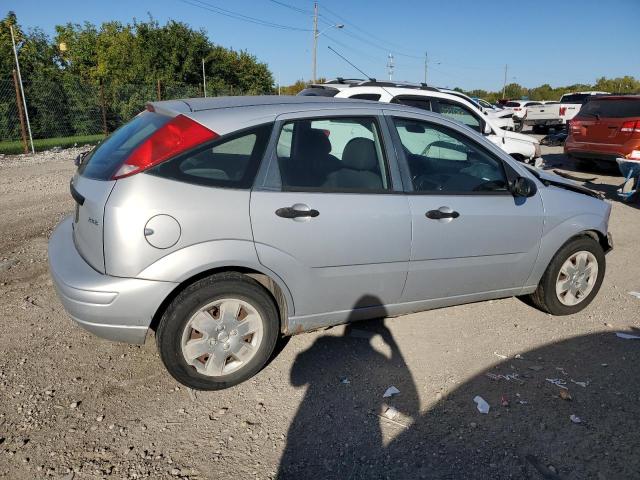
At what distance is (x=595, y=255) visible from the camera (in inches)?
168

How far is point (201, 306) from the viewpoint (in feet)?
9.27

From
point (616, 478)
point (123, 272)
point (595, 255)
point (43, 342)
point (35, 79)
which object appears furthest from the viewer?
point (35, 79)

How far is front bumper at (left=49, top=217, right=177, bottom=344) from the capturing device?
266 cm

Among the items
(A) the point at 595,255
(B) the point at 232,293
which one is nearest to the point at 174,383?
(B) the point at 232,293

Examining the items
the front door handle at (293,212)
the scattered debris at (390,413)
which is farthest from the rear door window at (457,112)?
the scattered debris at (390,413)

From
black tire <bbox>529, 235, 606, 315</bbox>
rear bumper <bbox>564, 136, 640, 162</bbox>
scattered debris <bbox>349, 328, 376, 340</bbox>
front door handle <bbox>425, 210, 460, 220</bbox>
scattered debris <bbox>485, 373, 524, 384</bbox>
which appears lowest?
scattered debris <bbox>485, 373, 524, 384</bbox>

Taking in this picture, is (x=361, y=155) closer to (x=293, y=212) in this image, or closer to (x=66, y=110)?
(x=293, y=212)

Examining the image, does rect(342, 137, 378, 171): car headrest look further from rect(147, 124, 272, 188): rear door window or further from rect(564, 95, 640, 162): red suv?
rect(564, 95, 640, 162): red suv

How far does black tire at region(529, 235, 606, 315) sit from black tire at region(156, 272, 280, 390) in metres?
2.40

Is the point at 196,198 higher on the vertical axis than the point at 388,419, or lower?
higher

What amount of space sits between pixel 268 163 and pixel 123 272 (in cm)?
103

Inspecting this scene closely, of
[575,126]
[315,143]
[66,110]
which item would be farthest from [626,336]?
[66,110]

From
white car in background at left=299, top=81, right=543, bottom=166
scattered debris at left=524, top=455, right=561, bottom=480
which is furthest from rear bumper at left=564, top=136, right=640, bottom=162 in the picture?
scattered debris at left=524, top=455, right=561, bottom=480

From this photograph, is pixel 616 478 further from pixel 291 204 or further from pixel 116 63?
pixel 116 63
